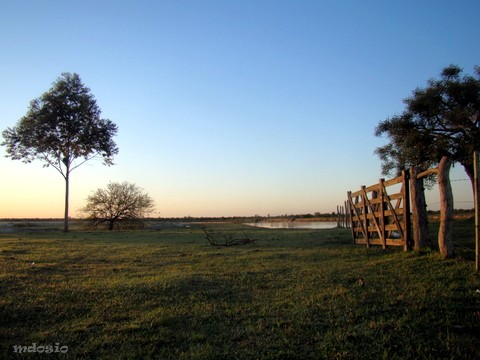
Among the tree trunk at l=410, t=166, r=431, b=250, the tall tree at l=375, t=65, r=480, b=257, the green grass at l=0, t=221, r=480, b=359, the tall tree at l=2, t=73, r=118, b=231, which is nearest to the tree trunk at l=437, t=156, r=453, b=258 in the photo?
the green grass at l=0, t=221, r=480, b=359

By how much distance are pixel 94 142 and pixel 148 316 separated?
3198cm

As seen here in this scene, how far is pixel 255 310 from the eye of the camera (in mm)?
6281

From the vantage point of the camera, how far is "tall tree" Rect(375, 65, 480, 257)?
2288 cm

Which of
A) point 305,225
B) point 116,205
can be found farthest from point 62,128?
point 305,225

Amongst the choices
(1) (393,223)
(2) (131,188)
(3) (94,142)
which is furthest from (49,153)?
(1) (393,223)

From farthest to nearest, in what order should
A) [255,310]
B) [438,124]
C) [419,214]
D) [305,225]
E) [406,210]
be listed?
[305,225]
[438,124]
[406,210]
[419,214]
[255,310]

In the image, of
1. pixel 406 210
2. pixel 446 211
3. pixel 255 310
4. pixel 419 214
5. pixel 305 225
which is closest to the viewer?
pixel 255 310

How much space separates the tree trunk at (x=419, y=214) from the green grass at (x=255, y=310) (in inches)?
25.2

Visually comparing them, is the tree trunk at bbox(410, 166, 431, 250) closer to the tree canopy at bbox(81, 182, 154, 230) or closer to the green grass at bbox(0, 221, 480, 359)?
the green grass at bbox(0, 221, 480, 359)

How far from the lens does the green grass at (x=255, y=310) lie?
15.1 ft

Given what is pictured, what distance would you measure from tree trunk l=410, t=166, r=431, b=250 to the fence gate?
1.45 feet

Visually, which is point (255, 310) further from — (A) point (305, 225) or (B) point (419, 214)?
(A) point (305, 225)

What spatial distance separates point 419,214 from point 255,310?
6674 millimetres

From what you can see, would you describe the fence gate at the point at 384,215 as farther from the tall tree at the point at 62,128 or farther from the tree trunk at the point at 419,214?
the tall tree at the point at 62,128
